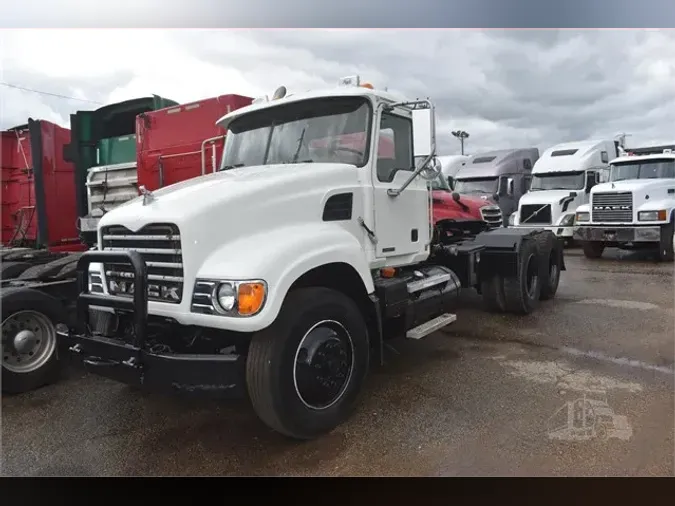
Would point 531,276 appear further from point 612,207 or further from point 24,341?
point 612,207

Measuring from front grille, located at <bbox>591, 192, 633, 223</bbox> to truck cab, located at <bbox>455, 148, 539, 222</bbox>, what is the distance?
2.72 m

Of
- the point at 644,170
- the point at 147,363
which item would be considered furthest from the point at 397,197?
the point at 644,170

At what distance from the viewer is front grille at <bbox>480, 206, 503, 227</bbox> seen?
25.5ft

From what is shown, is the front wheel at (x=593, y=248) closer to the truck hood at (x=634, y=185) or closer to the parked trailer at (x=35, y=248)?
the truck hood at (x=634, y=185)

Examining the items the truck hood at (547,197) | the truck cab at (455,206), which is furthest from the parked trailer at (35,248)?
the truck hood at (547,197)

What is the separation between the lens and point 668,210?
10938mm

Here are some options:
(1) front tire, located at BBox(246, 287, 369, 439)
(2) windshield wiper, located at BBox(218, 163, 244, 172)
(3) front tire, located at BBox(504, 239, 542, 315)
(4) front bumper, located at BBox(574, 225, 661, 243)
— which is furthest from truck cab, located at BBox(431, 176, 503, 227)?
(4) front bumper, located at BBox(574, 225, 661, 243)

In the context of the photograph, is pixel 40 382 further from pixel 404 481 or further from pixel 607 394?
pixel 607 394

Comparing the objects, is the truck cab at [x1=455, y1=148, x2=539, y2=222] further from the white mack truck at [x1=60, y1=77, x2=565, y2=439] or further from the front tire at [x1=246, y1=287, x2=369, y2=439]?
the front tire at [x1=246, y1=287, x2=369, y2=439]

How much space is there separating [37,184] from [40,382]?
3.71m

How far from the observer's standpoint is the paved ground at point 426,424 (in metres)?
3.19

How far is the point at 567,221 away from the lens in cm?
1329

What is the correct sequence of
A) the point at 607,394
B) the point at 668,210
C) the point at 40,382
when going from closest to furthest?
1. the point at 607,394
2. the point at 40,382
3. the point at 668,210

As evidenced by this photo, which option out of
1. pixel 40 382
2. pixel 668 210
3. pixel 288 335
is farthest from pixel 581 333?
pixel 668 210
